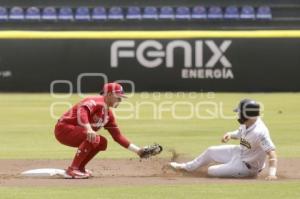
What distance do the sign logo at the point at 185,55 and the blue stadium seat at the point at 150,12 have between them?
14.7 ft

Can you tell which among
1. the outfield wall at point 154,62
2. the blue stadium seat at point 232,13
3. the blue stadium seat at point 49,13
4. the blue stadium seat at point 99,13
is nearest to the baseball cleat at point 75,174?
the outfield wall at point 154,62

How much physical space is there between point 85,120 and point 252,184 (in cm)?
210

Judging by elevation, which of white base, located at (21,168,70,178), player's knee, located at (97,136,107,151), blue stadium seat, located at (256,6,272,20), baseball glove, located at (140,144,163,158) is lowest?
white base, located at (21,168,70,178)

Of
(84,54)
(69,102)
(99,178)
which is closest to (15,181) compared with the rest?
(99,178)

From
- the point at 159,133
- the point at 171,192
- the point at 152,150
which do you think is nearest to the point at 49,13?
the point at 159,133

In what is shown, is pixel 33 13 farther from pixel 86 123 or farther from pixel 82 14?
pixel 86 123

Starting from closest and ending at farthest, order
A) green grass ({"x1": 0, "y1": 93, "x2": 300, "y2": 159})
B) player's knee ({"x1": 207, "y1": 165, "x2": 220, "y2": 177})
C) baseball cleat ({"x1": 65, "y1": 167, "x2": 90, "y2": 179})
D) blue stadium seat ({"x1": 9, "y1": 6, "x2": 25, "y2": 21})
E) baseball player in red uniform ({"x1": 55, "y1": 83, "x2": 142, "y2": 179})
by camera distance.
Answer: baseball player in red uniform ({"x1": 55, "y1": 83, "x2": 142, "y2": 179}) < baseball cleat ({"x1": 65, "y1": 167, "x2": 90, "y2": 179}) < player's knee ({"x1": 207, "y1": 165, "x2": 220, "y2": 177}) < green grass ({"x1": 0, "y1": 93, "x2": 300, "y2": 159}) < blue stadium seat ({"x1": 9, "y1": 6, "x2": 25, "y2": 21})

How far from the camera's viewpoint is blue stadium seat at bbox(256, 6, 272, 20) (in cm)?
3122

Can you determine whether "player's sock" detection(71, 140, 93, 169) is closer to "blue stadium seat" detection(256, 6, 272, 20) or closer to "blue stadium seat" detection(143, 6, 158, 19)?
"blue stadium seat" detection(143, 6, 158, 19)

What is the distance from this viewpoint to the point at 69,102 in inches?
896

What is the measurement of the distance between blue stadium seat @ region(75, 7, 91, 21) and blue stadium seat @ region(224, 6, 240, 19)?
18.1ft

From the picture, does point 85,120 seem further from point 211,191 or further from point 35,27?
point 35,27

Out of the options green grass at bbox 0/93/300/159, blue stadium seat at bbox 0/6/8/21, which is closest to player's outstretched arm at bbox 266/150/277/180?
green grass at bbox 0/93/300/159

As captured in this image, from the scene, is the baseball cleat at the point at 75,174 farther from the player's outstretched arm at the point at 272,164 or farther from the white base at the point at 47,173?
the player's outstretched arm at the point at 272,164
